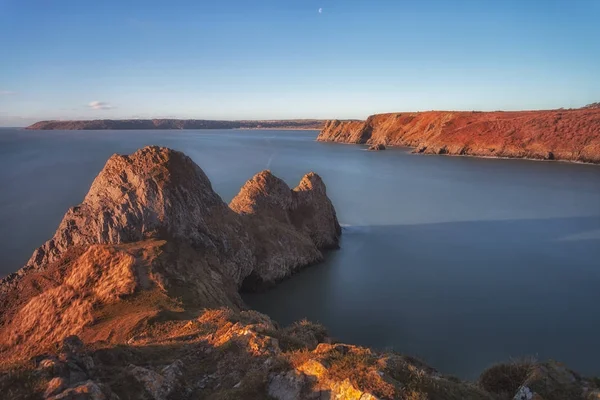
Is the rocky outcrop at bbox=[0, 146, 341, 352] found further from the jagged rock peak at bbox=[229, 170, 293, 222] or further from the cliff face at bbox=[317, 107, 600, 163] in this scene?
the cliff face at bbox=[317, 107, 600, 163]

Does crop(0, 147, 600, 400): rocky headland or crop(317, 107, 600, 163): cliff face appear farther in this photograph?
crop(317, 107, 600, 163): cliff face

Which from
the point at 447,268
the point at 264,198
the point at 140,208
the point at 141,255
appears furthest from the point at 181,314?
the point at 447,268

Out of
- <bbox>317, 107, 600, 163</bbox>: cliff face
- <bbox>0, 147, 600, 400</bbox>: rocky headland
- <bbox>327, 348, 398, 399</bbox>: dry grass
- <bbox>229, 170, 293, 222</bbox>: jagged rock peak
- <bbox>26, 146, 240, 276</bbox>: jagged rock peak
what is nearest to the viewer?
<bbox>327, 348, 398, 399</bbox>: dry grass

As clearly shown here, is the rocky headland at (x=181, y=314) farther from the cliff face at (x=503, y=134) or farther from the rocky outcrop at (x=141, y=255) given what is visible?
the cliff face at (x=503, y=134)

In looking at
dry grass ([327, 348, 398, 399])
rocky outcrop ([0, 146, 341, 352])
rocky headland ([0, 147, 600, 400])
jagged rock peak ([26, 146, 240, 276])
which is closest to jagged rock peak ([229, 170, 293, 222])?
rocky headland ([0, 147, 600, 400])

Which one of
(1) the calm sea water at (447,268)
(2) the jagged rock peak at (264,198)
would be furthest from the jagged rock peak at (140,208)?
(1) the calm sea water at (447,268)
